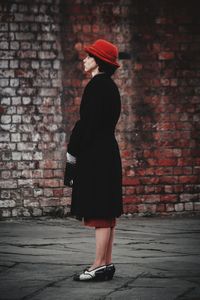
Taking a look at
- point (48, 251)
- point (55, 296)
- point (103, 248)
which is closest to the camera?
point (55, 296)

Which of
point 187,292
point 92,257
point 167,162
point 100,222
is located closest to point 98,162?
point 100,222

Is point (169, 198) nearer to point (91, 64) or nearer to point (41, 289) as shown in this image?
point (91, 64)

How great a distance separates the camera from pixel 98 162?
14.5 ft

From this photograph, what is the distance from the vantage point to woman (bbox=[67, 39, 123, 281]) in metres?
4.38

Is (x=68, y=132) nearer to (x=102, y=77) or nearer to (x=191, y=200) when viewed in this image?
(x=191, y=200)

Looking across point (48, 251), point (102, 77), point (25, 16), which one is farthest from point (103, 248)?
point (25, 16)

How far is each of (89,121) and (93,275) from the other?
944 millimetres

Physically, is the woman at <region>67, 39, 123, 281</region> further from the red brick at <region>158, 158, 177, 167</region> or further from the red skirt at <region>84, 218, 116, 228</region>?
the red brick at <region>158, 158, 177, 167</region>

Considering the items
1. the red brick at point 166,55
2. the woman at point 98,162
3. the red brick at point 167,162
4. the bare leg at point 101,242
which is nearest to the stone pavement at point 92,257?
the bare leg at point 101,242

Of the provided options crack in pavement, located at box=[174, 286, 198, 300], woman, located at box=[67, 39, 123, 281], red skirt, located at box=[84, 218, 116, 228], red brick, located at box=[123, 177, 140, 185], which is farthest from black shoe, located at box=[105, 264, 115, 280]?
red brick, located at box=[123, 177, 140, 185]

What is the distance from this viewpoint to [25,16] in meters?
8.41

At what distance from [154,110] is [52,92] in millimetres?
1263

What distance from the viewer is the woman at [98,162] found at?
4.38m

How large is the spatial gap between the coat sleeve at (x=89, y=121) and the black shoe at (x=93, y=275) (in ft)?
2.41
